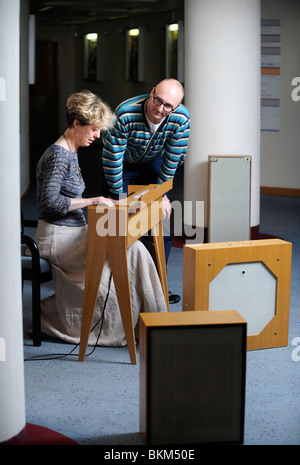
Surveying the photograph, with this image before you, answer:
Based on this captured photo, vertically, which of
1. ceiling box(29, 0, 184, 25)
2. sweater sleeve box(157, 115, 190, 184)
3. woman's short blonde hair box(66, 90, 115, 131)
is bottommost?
sweater sleeve box(157, 115, 190, 184)

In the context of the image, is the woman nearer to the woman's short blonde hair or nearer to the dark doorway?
the woman's short blonde hair

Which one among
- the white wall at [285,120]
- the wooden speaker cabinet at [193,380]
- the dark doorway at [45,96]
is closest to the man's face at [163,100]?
the wooden speaker cabinet at [193,380]

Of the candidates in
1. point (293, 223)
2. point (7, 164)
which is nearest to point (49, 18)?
point (293, 223)

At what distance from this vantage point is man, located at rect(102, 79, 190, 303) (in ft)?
13.1

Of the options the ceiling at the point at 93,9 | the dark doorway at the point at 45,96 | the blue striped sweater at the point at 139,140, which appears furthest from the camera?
the dark doorway at the point at 45,96

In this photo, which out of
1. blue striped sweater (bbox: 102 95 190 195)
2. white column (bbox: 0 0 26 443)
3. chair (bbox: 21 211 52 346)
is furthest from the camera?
blue striped sweater (bbox: 102 95 190 195)

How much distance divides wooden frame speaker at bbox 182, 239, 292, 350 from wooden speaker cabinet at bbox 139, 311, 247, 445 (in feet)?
3.25

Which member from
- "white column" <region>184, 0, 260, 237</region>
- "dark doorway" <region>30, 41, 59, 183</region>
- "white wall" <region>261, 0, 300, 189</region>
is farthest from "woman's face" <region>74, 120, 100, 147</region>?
"dark doorway" <region>30, 41, 59, 183</region>

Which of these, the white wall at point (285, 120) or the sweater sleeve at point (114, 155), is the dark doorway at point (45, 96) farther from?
the sweater sleeve at point (114, 155)

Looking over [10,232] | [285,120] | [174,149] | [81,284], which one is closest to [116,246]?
[81,284]

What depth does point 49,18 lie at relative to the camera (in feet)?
50.4

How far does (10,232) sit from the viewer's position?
2439 millimetres

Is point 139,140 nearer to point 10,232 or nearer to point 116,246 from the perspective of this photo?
point 116,246

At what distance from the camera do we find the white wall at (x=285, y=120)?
9.29m
